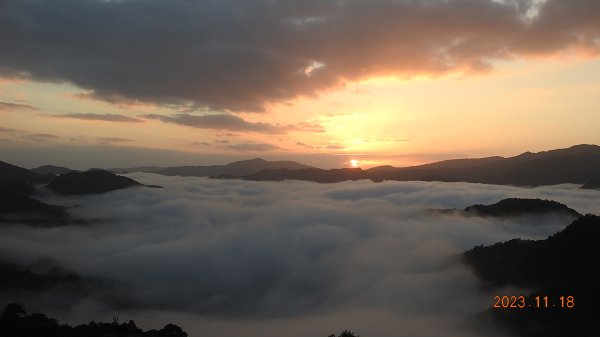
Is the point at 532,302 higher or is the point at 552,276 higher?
the point at 552,276

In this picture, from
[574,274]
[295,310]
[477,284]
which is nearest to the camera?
[574,274]

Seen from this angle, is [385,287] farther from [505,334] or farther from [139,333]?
[139,333]

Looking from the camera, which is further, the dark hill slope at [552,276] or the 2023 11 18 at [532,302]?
the 2023 11 18 at [532,302]

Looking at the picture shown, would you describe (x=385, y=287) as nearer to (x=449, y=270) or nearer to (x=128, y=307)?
(x=449, y=270)

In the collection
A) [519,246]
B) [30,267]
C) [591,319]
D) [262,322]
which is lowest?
[262,322]

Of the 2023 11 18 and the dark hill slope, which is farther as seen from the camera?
the 2023 11 18

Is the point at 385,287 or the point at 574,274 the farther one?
the point at 385,287

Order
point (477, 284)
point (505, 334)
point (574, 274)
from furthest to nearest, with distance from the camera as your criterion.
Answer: point (477, 284)
point (574, 274)
point (505, 334)

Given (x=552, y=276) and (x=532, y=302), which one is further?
(x=552, y=276)

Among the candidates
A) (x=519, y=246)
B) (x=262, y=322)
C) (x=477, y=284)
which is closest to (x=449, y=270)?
(x=477, y=284)

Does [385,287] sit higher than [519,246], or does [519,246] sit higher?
[519,246]
